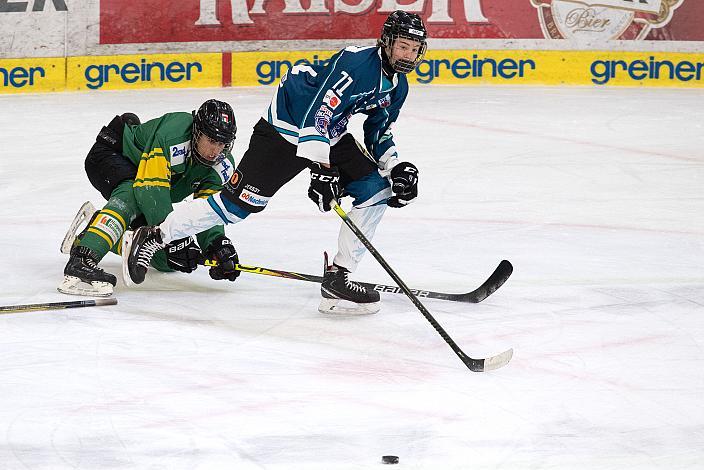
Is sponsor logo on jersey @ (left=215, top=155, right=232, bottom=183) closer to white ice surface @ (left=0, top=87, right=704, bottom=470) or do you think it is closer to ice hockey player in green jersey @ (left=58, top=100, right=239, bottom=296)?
ice hockey player in green jersey @ (left=58, top=100, right=239, bottom=296)

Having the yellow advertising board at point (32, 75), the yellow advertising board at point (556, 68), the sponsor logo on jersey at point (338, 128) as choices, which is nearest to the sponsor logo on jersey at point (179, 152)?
the sponsor logo on jersey at point (338, 128)

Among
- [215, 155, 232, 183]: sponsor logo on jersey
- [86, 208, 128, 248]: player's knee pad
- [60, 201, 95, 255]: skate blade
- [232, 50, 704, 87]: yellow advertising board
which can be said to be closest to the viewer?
[86, 208, 128, 248]: player's knee pad

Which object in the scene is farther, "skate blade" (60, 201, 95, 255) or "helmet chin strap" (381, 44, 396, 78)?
"skate blade" (60, 201, 95, 255)

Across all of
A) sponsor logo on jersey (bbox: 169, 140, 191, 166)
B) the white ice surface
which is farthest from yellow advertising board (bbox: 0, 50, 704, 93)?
sponsor logo on jersey (bbox: 169, 140, 191, 166)

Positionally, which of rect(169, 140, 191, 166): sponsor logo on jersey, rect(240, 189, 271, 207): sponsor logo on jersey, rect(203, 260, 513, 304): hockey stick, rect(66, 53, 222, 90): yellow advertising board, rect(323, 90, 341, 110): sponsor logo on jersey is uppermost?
rect(323, 90, 341, 110): sponsor logo on jersey

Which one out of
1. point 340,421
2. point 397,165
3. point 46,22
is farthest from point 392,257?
point 46,22

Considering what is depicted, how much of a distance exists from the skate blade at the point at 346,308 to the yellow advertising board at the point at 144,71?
5.11 meters

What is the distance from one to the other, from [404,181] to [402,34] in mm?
485

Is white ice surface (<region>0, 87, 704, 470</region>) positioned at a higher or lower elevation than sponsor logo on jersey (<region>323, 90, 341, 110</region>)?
lower

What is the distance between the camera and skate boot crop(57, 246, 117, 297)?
13.3 ft

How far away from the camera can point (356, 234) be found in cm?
382

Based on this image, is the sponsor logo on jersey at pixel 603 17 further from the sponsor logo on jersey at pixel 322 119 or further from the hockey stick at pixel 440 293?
the sponsor logo on jersey at pixel 322 119

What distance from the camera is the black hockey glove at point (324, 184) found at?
3738 millimetres

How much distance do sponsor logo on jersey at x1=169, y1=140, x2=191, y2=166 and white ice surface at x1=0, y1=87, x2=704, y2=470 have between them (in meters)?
0.46
